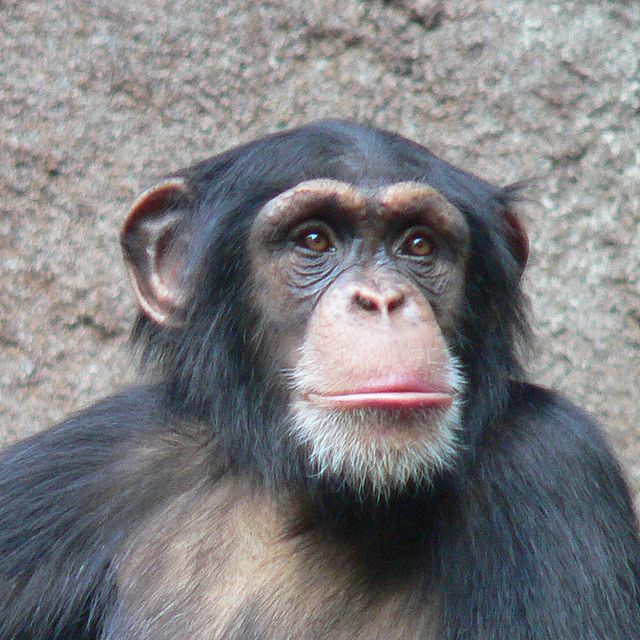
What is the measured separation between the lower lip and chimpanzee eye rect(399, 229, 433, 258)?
1.68 feet

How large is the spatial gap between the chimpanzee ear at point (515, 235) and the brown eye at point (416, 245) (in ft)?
1.33

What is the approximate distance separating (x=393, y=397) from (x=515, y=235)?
0.99 metres

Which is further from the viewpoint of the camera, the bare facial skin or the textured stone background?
the textured stone background

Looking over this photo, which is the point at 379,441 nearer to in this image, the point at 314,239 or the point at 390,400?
the point at 390,400

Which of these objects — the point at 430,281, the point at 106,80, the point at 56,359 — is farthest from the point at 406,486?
the point at 106,80

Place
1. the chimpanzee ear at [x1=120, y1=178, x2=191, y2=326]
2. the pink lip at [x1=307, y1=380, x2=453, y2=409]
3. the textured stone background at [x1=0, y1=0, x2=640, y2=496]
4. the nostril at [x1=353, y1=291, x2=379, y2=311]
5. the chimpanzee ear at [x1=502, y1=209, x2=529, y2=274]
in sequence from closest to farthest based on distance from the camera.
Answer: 1. the pink lip at [x1=307, y1=380, x2=453, y2=409]
2. the nostril at [x1=353, y1=291, x2=379, y2=311]
3. the chimpanzee ear at [x1=120, y1=178, x2=191, y2=326]
4. the chimpanzee ear at [x1=502, y1=209, x2=529, y2=274]
5. the textured stone background at [x1=0, y1=0, x2=640, y2=496]

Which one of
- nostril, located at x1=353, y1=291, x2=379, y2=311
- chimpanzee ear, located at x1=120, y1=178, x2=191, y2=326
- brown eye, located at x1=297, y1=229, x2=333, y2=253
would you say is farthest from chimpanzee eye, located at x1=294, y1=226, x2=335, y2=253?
chimpanzee ear, located at x1=120, y1=178, x2=191, y2=326

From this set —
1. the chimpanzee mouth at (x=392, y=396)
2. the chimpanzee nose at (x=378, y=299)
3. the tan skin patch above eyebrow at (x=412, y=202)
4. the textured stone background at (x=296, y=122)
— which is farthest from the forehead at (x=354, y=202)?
the textured stone background at (x=296, y=122)

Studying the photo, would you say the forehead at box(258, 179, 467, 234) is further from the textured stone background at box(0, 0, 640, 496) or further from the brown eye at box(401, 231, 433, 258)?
the textured stone background at box(0, 0, 640, 496)

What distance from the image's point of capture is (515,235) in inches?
153

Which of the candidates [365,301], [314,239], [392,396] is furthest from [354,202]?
[392,396]

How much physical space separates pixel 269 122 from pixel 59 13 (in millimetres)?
932

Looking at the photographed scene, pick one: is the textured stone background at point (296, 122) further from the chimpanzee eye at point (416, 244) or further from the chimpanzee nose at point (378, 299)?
the chimpanzee nose at point (378, 299)

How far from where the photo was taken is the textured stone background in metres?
5.02
